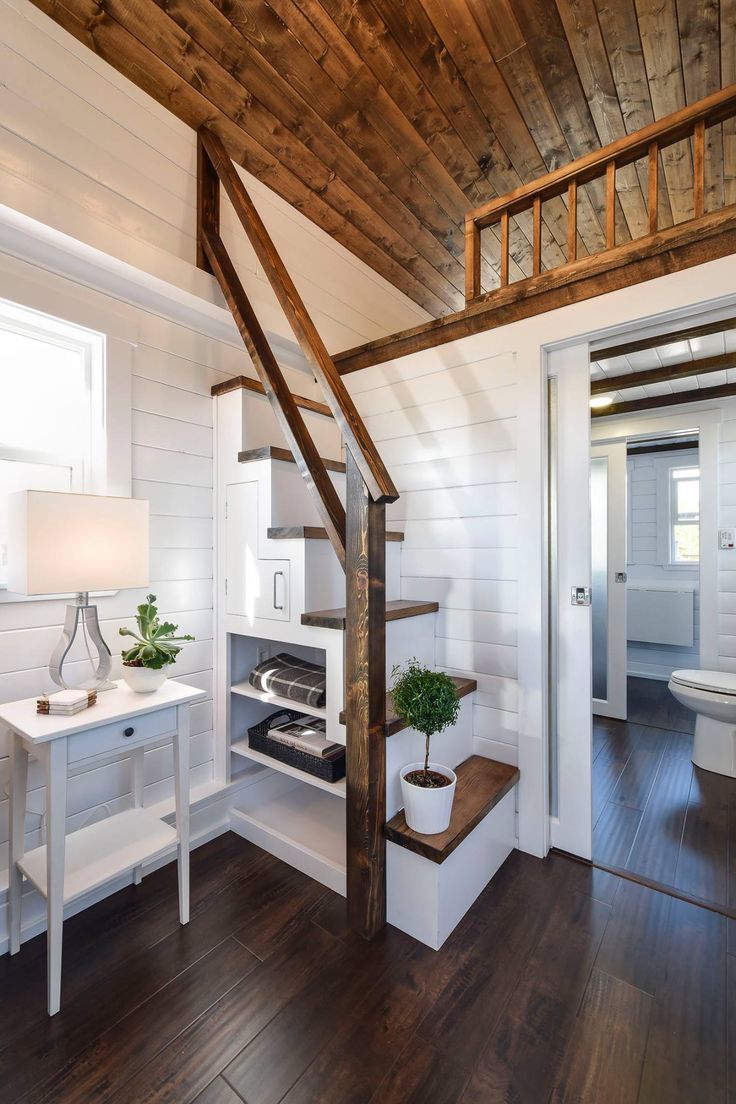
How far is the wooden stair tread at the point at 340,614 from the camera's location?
1.55 meters

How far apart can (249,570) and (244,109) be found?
183 cm

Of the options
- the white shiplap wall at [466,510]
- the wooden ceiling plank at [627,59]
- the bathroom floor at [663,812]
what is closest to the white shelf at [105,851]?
the white shiplap wall at [466,510]

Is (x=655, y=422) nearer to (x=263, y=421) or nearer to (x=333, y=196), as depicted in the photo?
(x=333, y=196)

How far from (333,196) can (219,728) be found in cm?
260

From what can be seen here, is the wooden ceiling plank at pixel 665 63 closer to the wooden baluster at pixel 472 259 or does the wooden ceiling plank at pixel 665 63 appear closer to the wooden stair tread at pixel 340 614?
the wooden baluster at pixel 472 259

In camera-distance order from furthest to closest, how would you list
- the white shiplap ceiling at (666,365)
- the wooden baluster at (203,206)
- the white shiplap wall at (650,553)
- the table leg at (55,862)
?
the white shiplap wall at (650,553) → the white shiplap ceiling at (666,365) → the wooden baluster at (203,206) → the table leg at (55,862)

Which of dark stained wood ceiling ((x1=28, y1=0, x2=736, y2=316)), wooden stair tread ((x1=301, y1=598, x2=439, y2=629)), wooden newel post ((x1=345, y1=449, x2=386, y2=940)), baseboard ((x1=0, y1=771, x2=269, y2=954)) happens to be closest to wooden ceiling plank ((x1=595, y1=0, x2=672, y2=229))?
dark stained wood ceiling ((x1=28, y1=0, x2=736, y2=316))

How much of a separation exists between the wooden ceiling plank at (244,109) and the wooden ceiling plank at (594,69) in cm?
92

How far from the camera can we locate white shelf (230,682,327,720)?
66.9 inches

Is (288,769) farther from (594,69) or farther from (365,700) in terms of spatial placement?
(594,69)

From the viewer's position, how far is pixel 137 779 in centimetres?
175

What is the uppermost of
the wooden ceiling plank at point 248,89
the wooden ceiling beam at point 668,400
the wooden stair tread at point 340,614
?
the wooden ceiling plank at point 248,89

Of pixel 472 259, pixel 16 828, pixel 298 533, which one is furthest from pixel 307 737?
pixel 472 259

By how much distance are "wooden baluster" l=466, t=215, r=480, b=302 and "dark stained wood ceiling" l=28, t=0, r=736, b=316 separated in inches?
15.8
